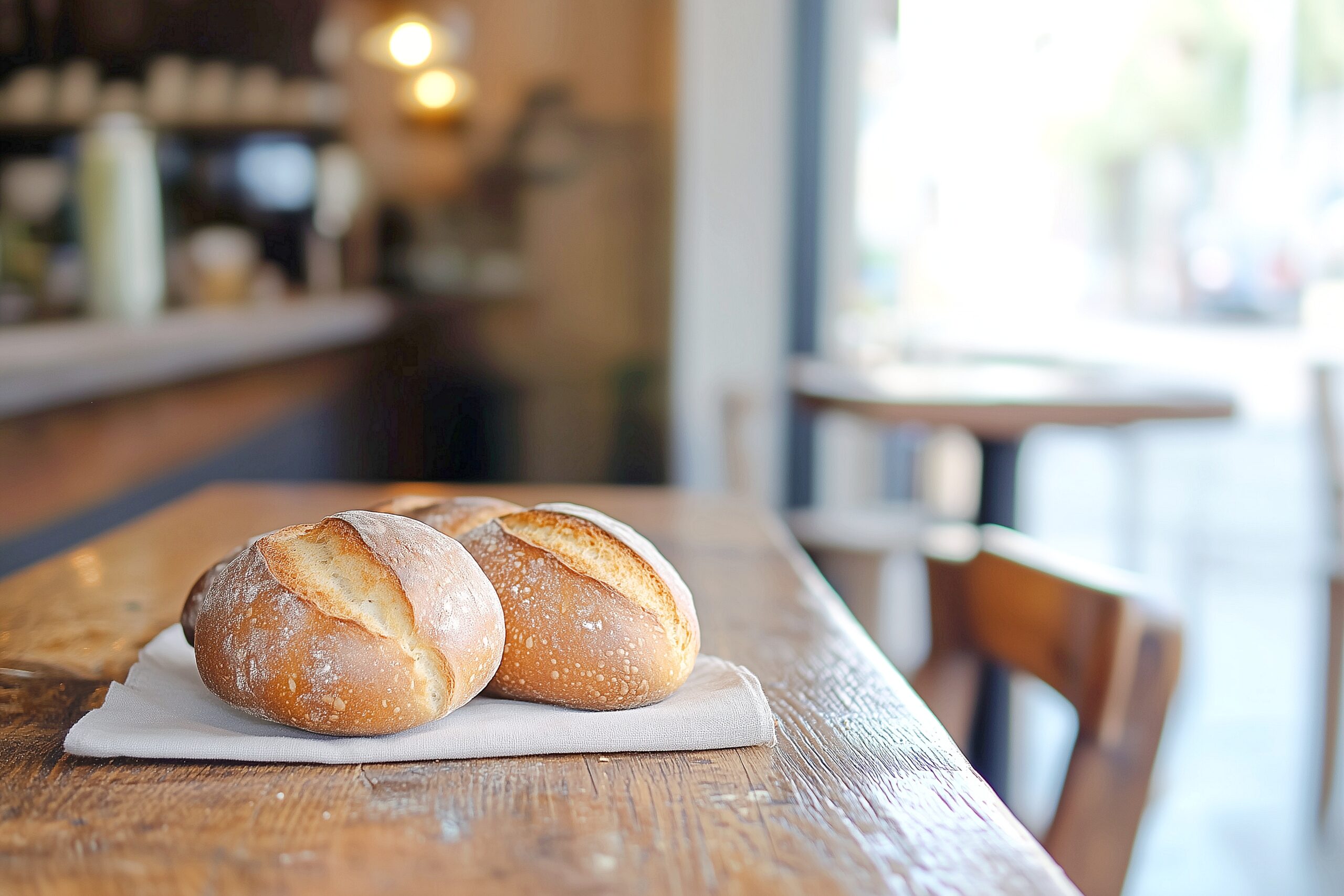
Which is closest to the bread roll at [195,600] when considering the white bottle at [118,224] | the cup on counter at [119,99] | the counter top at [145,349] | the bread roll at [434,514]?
the bread roll at [434,514]

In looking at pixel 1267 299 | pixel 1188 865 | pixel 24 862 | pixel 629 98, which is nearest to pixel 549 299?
pixel 629 98

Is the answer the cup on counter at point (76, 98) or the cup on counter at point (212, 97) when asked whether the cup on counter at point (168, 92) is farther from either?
the cup on counter at point (76, 98)

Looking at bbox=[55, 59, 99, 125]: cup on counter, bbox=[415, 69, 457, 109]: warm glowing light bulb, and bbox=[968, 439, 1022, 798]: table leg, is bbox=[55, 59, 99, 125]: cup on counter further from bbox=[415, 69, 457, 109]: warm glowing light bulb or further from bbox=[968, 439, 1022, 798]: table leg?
bbox=[968, 439, 1022, 798]: table leg

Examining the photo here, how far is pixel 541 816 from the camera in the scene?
1.65ft

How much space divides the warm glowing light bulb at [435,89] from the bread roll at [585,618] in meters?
→ 3.83

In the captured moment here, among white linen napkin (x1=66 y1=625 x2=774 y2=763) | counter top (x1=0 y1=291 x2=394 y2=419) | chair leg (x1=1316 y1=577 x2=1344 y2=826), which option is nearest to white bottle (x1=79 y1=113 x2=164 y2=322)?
counter top (x1=0 y1=291 x2=394 y2=419)

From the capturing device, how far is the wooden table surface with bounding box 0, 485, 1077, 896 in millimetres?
450

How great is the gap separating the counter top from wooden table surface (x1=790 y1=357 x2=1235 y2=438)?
1.19 metres

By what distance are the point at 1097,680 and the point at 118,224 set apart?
200cm

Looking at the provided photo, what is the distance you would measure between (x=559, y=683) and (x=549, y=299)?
3.60 meters

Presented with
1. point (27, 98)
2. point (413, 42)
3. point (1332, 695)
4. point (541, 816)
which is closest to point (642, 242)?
point (413, 42)

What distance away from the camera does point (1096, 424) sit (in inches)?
90.5

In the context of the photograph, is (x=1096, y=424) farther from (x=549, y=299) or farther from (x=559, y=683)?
(x=549, y=299)

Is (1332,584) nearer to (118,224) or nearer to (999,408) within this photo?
(999,408)
